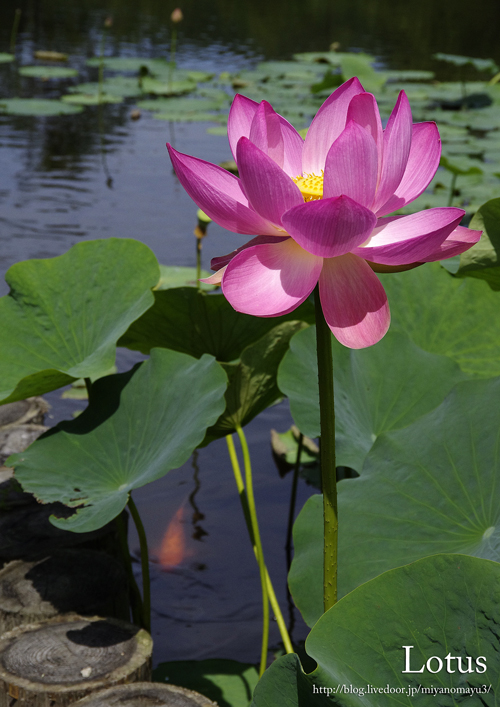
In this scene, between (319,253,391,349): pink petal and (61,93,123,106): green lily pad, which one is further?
(61,93,123,106): green lily pad

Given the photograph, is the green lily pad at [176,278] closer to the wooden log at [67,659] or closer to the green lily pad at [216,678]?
the green lily pad at [216,678]

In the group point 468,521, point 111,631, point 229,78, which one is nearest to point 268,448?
point 111,631

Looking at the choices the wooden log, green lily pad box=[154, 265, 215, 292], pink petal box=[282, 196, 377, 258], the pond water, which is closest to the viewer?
pink petal box=[282, 196, 377, 258]

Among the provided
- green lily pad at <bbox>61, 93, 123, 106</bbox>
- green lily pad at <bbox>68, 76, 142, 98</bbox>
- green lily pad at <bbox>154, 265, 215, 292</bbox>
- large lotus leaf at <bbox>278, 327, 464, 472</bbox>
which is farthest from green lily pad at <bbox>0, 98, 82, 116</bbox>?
large lotus leaf at <bbox>278, 327, 464, 472</bbox>

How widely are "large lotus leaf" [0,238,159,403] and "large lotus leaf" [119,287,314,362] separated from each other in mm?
87

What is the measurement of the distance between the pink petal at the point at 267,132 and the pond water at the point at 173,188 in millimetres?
1354

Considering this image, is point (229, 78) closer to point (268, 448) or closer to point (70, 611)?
point (268, 448)

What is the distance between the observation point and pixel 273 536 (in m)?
2.07

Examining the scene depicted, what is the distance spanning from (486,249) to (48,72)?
7785 millimetres

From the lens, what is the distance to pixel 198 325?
1528mm

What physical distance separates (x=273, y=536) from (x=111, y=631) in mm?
935

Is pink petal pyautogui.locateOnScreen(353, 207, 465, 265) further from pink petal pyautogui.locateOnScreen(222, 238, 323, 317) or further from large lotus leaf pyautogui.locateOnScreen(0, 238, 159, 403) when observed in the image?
large lotus leaf pyautogui.locateOnScreen(0, 238, 159, 403)

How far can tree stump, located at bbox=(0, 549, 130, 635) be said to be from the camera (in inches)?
50.1

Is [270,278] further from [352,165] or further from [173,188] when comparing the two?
[173,188]
